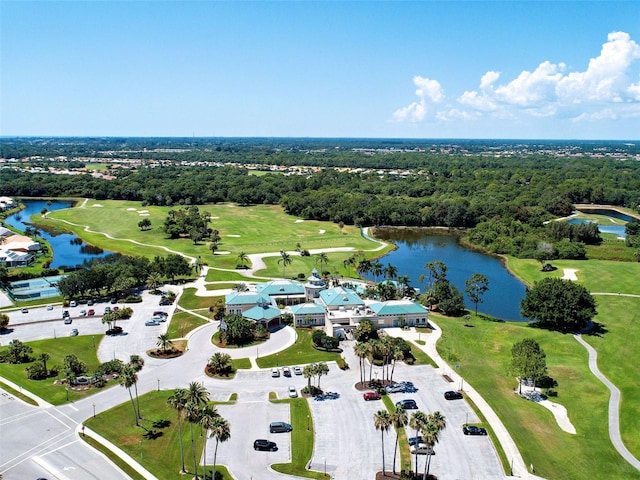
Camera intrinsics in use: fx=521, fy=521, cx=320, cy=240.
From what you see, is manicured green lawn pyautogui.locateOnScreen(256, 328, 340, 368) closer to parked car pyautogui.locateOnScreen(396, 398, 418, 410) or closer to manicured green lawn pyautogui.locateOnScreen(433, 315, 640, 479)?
parked car pyautogui.locateOnScreen(396, 398, 418, 410)

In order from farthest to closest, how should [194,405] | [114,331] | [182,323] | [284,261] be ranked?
[284,261]
[182,323]
[114,331]
[194,405]

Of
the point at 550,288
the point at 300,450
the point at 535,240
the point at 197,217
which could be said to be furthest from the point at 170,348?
the point at 535,240

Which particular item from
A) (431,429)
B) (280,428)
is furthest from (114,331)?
(431,429)

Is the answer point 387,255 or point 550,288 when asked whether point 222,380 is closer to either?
point 550,288

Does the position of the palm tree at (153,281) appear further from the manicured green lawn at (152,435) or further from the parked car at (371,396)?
the parked car at (371,396)

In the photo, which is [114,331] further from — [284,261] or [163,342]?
[284,261]

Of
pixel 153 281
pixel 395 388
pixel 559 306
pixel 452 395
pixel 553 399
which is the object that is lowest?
pixel 553 399
